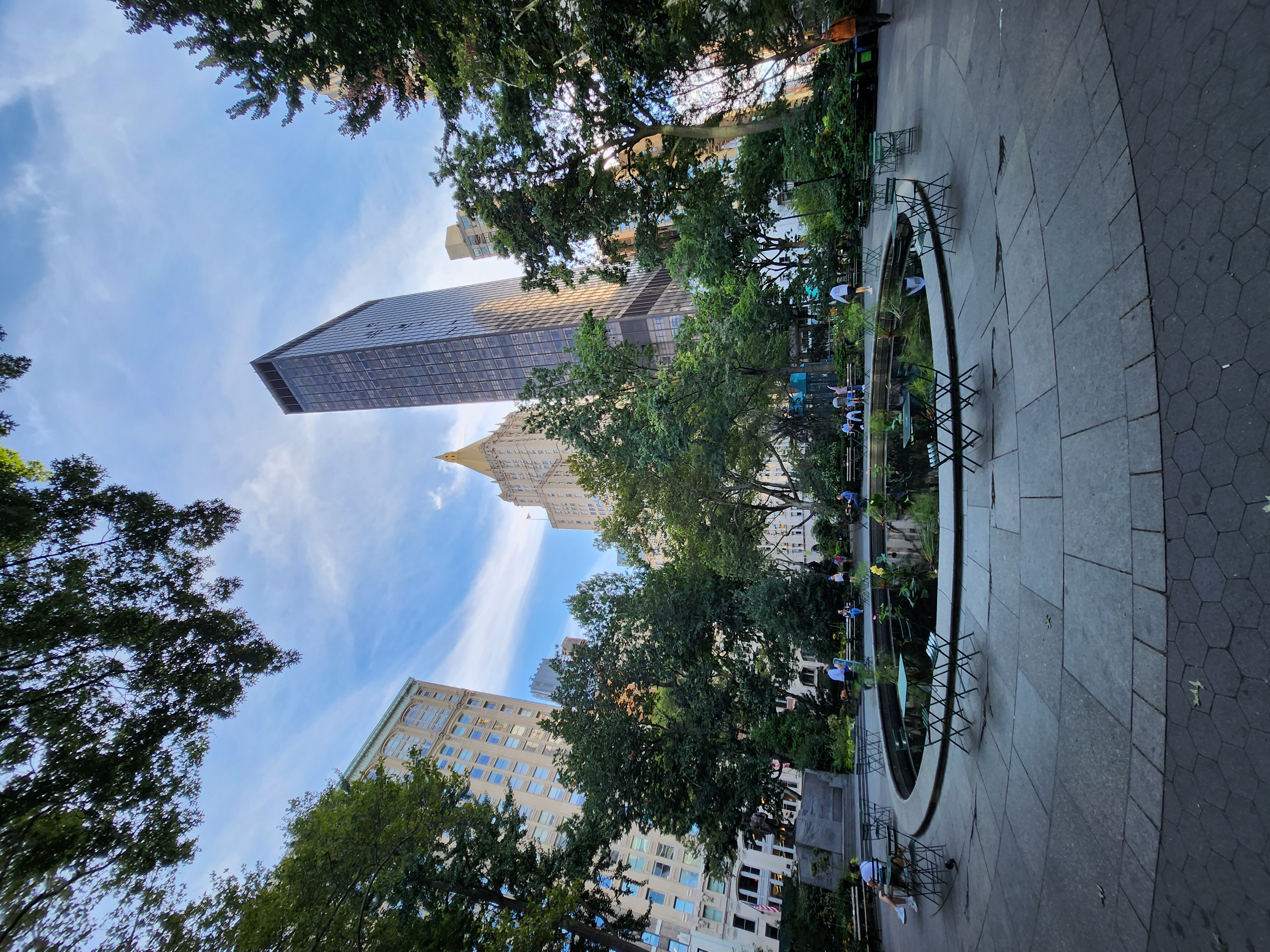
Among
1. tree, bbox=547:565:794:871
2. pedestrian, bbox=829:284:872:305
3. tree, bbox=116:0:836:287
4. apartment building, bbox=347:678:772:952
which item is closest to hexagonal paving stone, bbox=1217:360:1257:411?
pedestrian, bbox=829:284:872:305

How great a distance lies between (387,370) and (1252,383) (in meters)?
88.0

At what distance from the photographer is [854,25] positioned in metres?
15.9

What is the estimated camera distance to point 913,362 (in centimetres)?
1188

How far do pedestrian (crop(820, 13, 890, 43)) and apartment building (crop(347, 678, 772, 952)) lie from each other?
2850cm

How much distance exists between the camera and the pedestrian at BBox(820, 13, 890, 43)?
626 inches

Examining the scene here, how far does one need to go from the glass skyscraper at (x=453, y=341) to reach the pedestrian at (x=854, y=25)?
4447 cm

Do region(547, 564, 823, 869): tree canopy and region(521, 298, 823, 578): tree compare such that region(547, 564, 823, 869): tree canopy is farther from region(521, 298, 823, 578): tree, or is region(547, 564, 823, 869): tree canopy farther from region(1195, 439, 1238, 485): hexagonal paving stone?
region(1195, 439, 1238, 485): hexagonal paving stone

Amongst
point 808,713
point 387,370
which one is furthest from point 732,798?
point 387,370

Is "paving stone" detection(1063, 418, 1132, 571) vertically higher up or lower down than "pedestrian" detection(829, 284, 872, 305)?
lower down

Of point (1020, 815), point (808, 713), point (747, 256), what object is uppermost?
point (747, 256)

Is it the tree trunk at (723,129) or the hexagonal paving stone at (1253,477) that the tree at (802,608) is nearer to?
the tree trunk at (723,129)

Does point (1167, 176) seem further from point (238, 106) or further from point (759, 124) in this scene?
point (759, 124)

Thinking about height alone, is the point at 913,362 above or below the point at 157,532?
above

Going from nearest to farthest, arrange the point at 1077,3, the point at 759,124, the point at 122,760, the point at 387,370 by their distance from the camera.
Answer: the point at 1077,3
the point at 122,760
the point at 759,124
the point at 387,370
